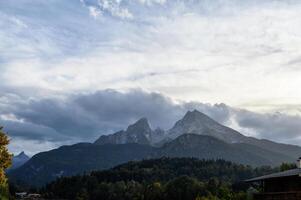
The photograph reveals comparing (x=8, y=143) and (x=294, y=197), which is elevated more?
(x=8, y=143)

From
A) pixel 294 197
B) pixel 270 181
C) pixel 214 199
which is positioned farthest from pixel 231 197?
pixel 294 197

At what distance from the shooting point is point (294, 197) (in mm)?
56938

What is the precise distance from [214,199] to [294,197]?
71788 mm

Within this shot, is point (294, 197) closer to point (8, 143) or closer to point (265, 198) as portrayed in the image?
point (265, 198)

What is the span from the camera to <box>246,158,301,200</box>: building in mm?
58519

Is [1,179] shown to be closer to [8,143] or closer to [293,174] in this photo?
[8,143]

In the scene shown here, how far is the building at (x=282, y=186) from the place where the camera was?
58519 millimetres

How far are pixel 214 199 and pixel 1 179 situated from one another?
59737 millimetres

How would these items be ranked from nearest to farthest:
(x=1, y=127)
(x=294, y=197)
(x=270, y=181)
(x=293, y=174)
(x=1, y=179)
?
(x=294, y=197), (x=293, y=174), (x=270, y=181), (x=1, y=179), (x=1, y=127)

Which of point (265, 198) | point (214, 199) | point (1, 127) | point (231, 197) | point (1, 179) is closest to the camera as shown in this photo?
point (265, 198)

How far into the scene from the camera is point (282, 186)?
6744 centimetres

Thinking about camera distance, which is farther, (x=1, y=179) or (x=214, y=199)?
(x=214, y=199)

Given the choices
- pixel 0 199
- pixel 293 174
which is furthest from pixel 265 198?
pixel 0 199

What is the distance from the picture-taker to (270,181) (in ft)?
234
